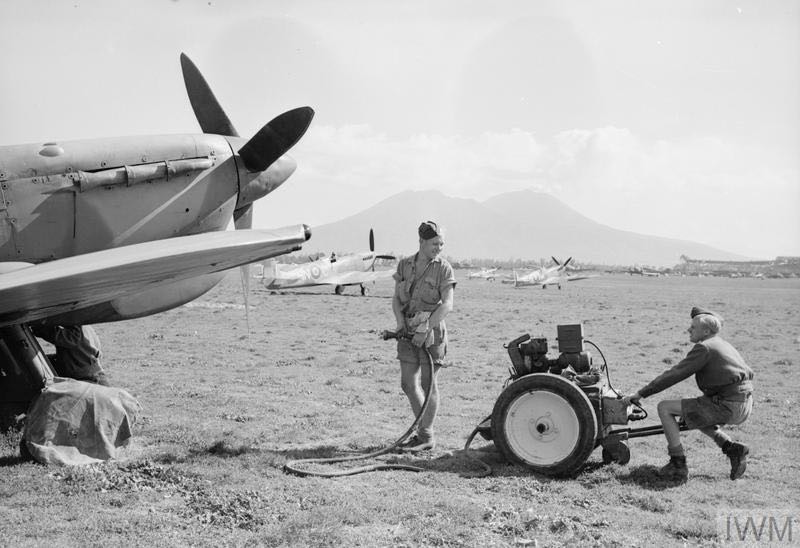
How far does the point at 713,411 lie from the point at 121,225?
5212 mm

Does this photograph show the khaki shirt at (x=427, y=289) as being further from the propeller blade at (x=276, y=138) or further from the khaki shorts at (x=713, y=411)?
the khaki shorts at (x=713, y=411)

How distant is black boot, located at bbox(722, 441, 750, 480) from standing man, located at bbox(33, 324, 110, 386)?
5.97 m

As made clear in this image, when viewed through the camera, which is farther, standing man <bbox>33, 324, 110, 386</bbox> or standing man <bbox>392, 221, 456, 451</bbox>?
standing man <bbox>33, 324, 110, 386</bbox>

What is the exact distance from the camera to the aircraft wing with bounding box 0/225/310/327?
157 inches

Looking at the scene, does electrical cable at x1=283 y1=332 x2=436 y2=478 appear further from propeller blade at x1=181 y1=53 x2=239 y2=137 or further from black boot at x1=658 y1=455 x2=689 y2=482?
propeller blade at x1=181 y1=53 x2=239 y2=137

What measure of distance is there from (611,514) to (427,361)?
6.86 ft

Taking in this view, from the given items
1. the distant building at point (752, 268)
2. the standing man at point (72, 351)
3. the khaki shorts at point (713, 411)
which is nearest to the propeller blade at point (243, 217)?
the standing man at point (72, 351)

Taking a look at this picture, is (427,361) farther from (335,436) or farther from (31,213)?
(31,213)

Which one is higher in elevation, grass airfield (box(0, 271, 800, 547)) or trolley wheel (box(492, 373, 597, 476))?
trolley wheel (box(492, 373, 597, 476))

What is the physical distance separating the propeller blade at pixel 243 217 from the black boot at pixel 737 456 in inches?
200

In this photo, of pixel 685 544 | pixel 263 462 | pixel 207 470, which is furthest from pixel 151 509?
pixel 685 544

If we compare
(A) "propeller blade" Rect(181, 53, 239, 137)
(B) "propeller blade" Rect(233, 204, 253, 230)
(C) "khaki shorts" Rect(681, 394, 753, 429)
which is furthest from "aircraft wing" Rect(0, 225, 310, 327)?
(C) "khaki shorts" Rect(681, 394, 753, 429)

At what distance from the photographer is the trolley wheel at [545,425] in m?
4.96

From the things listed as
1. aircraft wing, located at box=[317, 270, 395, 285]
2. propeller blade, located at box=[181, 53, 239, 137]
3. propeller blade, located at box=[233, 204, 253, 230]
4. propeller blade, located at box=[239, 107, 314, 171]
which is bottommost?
aircraft wing, located at box=[317, 270, 395, 285]
